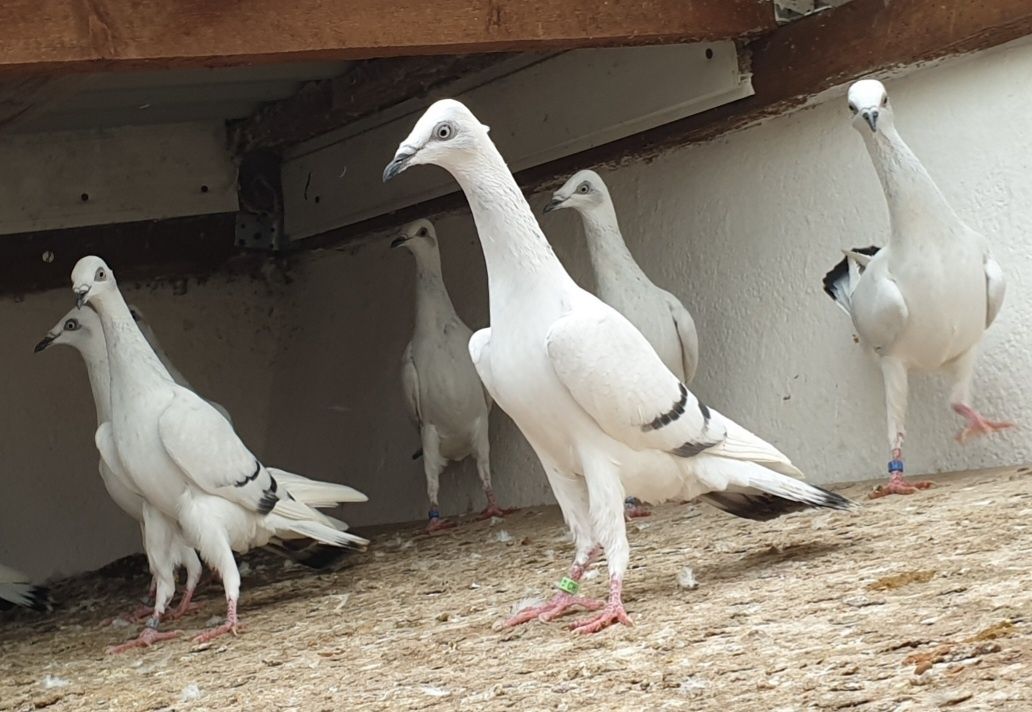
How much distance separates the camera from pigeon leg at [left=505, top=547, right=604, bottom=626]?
427cm

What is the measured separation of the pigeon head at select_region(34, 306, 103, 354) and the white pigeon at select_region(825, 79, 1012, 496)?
11.7 feet

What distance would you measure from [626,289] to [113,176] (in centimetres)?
350

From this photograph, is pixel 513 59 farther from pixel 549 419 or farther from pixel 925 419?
pixel 549 419

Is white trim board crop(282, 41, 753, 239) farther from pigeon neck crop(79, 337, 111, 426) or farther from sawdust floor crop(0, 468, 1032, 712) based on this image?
pigeon neck crop(79, 337, 111, 426)

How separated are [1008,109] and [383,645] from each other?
3155 millimetres

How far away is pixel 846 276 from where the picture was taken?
614 centimetres

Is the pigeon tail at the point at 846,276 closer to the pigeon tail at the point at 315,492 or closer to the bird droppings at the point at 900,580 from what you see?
the pigeon tail at the point at 315,492

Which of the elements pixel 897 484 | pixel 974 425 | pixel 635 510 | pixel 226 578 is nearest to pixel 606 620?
pixel 897 484

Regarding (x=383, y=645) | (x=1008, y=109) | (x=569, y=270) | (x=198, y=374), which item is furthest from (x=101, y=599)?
(x=1008, y=109)

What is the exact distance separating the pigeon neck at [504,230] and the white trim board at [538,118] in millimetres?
2607

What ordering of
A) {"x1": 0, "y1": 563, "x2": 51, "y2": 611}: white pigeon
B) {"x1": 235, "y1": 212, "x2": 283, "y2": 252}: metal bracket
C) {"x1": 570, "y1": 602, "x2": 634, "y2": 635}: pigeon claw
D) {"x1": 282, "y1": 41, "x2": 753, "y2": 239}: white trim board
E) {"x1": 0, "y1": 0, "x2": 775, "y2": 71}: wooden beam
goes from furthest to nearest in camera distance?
{"x1": 235, "y1": 212, "x2": 283, "y2": 252}: metal bracket
{"x1": 0, "y1": 563, "x2": 51, "y2": 611}: white pigeon
{"x1": 282, "y1": 41, "x2": 753, "y2": 239}: white trim board
{"x1": 0, "y1": 0, "x2": 775, "y2": 71}: wooden beam
{"x1": 570, "y1": 602, "x2": 634, "y2": 635}: pigeon claw

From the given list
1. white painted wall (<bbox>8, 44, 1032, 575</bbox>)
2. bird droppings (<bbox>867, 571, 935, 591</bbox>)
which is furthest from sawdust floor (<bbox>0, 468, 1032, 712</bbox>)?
white painted wall (<bbox>8, 44, 1032, 575</bbox>)

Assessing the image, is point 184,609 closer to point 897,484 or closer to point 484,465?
point 484,465

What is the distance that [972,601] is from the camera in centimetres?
343
